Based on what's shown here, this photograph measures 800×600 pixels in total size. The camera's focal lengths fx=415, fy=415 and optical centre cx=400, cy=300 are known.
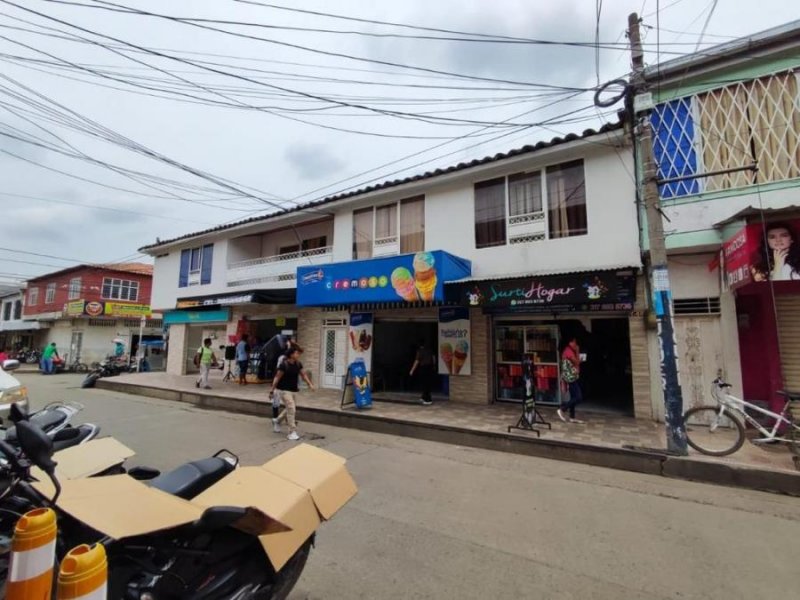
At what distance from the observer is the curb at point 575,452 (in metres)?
5.46

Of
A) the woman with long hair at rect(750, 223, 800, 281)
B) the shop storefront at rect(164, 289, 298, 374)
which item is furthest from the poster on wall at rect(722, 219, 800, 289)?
the shop storefront at rect(164, 289, 298, 374)

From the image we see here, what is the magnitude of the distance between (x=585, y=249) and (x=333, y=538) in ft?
25.7

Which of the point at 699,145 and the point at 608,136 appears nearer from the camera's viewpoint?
the point at 699,145

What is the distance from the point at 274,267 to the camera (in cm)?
1497

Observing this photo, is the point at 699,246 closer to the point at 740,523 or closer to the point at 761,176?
the point at 761,176

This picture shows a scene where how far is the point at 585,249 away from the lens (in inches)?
360

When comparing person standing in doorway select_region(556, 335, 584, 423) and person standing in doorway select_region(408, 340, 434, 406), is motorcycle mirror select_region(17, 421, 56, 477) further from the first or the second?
person standing in doorway select_region(408, 340, 434, 406)

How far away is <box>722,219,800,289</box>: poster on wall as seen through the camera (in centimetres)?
622

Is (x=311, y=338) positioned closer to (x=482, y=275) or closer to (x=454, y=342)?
(x=454, y=342)

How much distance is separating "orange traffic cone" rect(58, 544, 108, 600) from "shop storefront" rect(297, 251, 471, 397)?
8152 mm

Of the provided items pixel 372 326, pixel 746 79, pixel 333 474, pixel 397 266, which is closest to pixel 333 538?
pixel 333 474

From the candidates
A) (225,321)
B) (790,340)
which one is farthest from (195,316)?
(790,340)

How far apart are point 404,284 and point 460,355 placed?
2.51m

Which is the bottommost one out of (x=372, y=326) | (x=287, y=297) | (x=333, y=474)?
(x=333, y=474)
